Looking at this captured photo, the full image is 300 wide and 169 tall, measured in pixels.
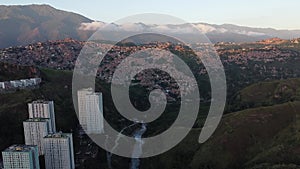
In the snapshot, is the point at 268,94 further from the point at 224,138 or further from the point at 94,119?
the point at 94,119

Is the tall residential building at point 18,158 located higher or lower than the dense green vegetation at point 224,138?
higher

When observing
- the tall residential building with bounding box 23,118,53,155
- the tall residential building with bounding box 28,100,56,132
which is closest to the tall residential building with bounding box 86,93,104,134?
the tall residential building with bounding box 28,100,56,132

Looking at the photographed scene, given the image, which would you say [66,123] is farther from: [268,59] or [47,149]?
[268,59]

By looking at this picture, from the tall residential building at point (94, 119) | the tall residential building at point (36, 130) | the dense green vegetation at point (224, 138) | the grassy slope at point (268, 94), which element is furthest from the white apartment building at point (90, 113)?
the grassy slope at point (268, 94)

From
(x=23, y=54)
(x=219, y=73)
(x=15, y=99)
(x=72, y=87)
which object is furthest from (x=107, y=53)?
(x=15, y=99)

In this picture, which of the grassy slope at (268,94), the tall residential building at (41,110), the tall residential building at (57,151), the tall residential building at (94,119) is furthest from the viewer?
the grassy slope at (268,94)

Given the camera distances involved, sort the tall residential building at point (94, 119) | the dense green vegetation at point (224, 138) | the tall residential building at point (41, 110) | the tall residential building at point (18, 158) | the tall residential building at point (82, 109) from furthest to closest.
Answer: the tall residential building at point (82, 109) → the tall residential building at point (94, 119) → the tall residential building at point (41, 110) → the dense green vegetation at point (224, 138) → the tall residential building at point (18, 158)

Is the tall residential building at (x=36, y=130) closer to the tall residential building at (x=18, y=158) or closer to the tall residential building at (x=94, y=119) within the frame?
the tall residential building at (x=18, y=158)

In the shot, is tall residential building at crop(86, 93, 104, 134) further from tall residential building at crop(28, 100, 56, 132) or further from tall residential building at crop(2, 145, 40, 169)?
tall residential building at crop(2, 145, 40, 169)

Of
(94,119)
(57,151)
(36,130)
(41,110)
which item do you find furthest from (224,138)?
(41,110)
